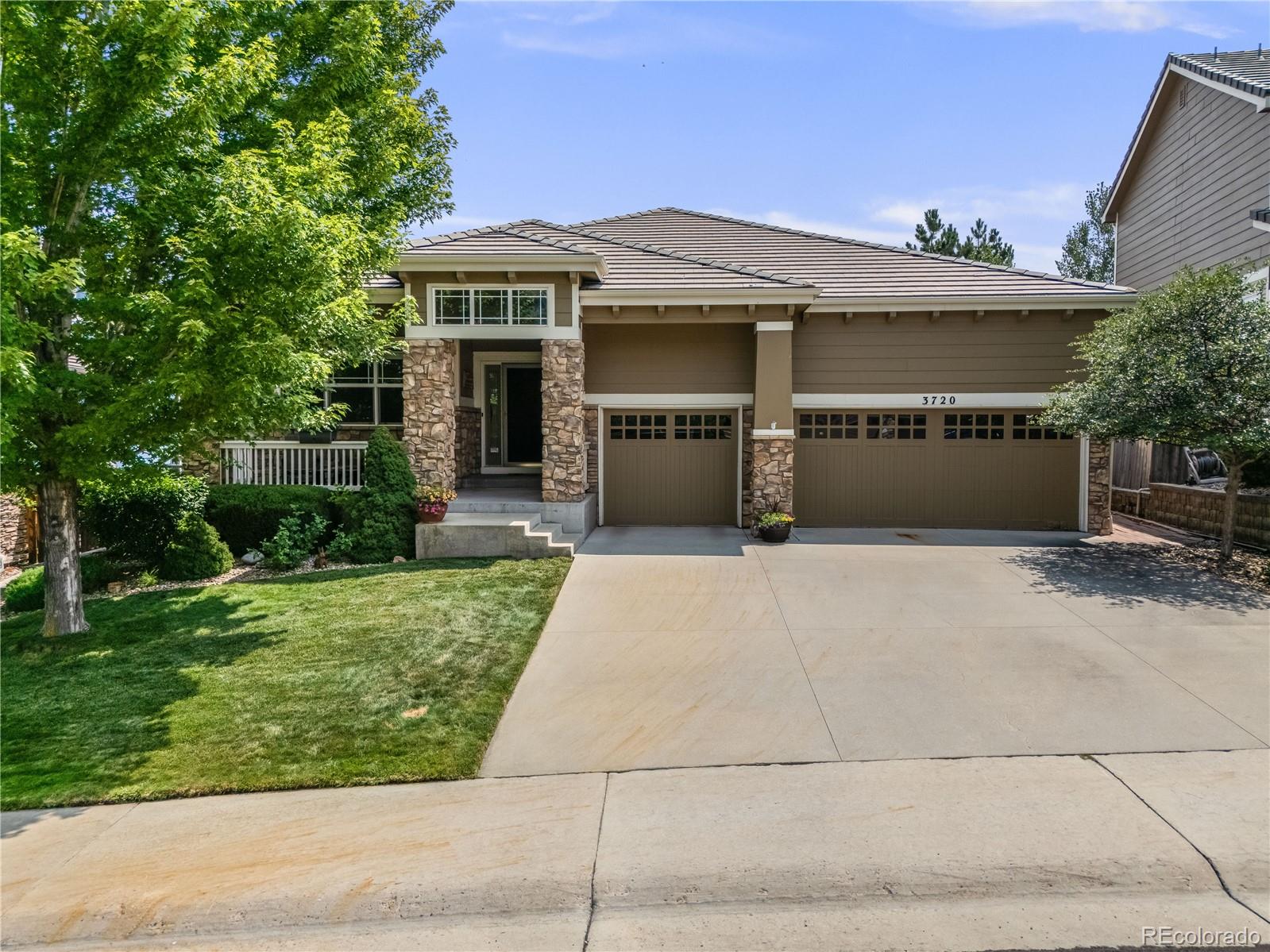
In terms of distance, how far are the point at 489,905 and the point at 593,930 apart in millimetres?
535

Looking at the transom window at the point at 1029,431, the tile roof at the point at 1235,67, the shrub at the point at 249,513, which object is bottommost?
the shrub at the point at 249,513

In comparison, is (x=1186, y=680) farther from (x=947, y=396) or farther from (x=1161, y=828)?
(x=947, y=396)

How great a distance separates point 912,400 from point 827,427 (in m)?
1.51

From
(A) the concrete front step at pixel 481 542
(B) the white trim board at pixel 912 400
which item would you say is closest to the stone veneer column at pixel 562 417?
(A) the concrete front step at pixel 481 542

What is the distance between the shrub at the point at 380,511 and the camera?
10164 millimetres

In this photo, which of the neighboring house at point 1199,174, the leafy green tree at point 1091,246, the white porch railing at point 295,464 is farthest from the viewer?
the leafy green tree at point 1091,246

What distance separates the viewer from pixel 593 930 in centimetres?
332

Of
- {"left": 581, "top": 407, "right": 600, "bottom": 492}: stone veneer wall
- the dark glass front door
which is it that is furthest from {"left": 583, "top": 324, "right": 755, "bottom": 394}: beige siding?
the dark glass front door

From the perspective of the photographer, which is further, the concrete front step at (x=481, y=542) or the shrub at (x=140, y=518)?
the concrete front step at (x=481, y=542)

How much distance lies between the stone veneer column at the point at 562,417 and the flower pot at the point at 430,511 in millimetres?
1658

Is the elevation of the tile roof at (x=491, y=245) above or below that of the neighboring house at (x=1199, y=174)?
below

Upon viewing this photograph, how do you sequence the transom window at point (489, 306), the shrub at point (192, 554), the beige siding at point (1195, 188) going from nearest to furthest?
the shrub at point (192, 554) → the transom window at point (489, 306) → the beige siding at point (1195, 188)

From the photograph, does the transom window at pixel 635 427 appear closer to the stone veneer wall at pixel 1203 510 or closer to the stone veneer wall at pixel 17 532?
the stone veneer wall at pixel 1203 510

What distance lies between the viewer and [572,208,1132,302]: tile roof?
12.6m
